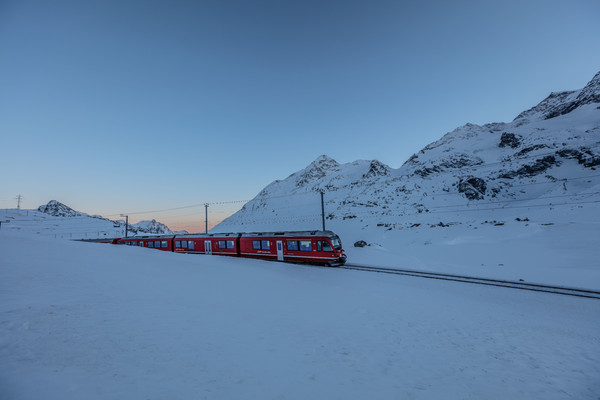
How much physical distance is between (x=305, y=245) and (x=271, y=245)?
3760mm

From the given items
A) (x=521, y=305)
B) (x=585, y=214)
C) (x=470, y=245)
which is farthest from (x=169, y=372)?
(x=585, y=214)

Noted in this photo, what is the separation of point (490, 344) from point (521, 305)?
21.8 feet

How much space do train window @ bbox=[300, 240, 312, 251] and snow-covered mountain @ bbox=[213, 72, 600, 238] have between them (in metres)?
28.0

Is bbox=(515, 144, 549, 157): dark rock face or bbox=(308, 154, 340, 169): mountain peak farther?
bbox=(308, 154, 340, 169): mountain peak

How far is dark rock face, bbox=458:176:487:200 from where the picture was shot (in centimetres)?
5625

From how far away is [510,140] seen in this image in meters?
80.0

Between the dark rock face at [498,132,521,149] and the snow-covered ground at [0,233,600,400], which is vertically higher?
the dark rock face at [498,132,521,149]

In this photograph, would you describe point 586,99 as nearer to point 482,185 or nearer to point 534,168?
point 534,168

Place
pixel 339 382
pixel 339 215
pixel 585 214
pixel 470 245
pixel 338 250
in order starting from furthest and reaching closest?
1. pixel 339 215
2. pixel 585 214
3. pixel 470 245
4. pixel 338 250
5. pixel 339 382

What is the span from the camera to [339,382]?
479 cm

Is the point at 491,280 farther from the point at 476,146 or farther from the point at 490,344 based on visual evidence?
the point at 476,146

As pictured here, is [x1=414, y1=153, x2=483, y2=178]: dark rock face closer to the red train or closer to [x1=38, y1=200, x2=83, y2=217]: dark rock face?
the red train

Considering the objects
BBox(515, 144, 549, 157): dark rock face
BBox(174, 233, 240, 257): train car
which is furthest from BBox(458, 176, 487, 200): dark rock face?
BBox(174, 233, 240, 257): train car

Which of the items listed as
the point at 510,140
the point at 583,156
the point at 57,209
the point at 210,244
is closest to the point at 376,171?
the point at 510,140
